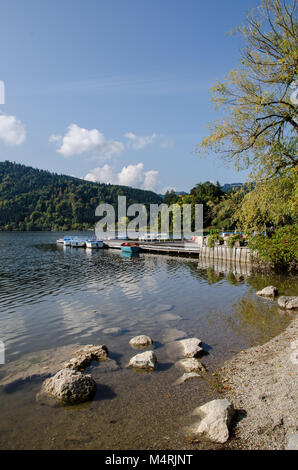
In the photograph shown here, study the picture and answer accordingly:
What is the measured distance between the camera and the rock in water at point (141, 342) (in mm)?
10898

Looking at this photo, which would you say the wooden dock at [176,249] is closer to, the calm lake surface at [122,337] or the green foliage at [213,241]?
the green foliage at [213,241]

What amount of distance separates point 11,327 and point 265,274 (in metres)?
22.5

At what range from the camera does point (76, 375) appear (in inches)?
303

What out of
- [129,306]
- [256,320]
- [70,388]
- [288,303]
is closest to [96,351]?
[70,388]

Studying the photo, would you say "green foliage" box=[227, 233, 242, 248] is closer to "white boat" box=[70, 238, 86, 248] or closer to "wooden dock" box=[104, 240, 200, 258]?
"wooden dock" box=[104, 240, 200, 258]

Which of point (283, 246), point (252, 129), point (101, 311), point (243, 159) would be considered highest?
point (252, 129)

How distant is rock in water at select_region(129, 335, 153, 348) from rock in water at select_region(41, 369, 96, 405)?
3.25 meters

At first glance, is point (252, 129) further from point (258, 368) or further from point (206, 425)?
point (206, 425)

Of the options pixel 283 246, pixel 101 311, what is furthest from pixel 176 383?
pixel 283 246

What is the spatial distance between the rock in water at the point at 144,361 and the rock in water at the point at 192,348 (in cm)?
126

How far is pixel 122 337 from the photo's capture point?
11.9m

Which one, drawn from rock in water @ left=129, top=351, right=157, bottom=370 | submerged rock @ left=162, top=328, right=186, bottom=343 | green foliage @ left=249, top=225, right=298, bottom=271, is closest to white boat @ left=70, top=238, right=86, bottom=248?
green foliage @ left=249, top=225, right=298, bottom=271

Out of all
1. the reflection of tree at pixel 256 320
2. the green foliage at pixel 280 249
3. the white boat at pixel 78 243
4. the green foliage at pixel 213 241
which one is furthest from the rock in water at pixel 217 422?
the white boat at pixel 78 243

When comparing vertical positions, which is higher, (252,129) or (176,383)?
(252,129)
